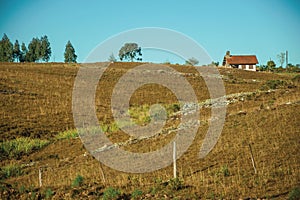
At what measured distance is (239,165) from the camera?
1712 centimetres

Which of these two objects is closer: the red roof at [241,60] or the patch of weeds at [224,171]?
the patch of weeds at [224,171]

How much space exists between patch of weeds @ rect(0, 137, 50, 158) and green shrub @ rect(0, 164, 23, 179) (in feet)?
14.5

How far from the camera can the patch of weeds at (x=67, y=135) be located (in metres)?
33.9

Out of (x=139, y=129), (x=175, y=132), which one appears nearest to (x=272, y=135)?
(x=175, y=132)

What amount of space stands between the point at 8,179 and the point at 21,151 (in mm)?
8226

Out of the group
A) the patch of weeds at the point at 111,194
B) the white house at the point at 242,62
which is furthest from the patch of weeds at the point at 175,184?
the white house at the point at 242,62

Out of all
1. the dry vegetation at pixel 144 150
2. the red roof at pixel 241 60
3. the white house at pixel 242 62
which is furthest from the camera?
the red roof at pixel 241 60

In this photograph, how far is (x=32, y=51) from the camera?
12481 centimetres

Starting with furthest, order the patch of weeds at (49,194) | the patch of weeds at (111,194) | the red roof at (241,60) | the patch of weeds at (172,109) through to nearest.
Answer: the red roof at (241,60)
the patch of weeds at (172,109)
the patch of weeds at (49,194)
the patch of weeds at (111,194)

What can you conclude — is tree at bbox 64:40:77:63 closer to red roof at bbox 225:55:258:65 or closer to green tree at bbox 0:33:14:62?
green tree at bbox 0:33:14:62

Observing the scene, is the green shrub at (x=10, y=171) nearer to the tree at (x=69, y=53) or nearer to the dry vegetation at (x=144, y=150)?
the dry vegetation at (x=144, y=150)

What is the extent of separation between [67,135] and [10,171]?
1071 centimetres

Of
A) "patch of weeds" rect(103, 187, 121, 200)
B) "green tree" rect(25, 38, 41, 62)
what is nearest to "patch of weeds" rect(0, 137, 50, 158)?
"patch of weeds" rect(103, 187, 121, 200)

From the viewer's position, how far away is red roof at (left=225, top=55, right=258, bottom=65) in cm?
10206
